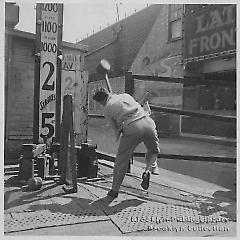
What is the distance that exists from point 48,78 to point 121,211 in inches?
69.1

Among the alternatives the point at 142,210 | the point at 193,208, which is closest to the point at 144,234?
the point at 142,210

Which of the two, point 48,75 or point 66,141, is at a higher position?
point 48,75

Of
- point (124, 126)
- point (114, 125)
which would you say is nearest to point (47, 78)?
point (114, 125)

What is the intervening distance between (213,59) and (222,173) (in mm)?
1418

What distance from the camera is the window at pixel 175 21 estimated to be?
3292 millimetres

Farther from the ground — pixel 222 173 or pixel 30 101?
pixel 30 101

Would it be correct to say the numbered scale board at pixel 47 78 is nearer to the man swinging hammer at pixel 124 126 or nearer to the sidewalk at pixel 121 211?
the sidewalk at pixel 121 211

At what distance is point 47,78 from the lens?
3.68m

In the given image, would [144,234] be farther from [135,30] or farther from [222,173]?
[135,30]

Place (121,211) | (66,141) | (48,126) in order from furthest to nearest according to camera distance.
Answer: (48,126) < (66,141) < (121,211)

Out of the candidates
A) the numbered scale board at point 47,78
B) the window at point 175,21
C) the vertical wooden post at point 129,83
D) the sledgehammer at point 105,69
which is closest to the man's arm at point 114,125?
the sledgehammer at point 105,69

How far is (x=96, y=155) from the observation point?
3.76 m

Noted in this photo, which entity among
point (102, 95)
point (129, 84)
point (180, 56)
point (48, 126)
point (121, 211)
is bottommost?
point (121, 211)

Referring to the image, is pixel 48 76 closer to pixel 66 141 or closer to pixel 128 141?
pixel 66 141
